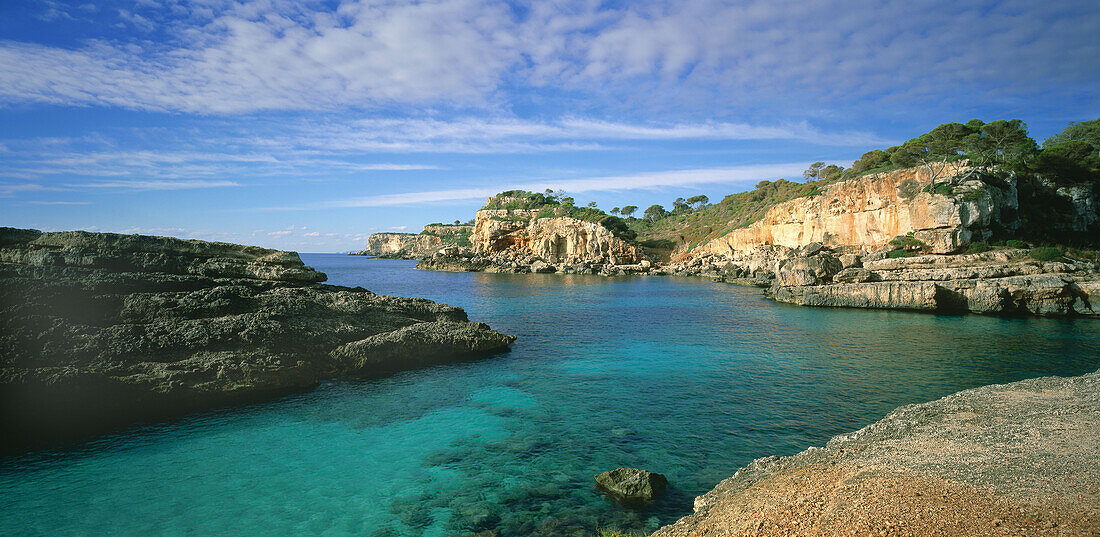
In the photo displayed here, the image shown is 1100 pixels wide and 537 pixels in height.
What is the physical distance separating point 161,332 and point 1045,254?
56370 mm

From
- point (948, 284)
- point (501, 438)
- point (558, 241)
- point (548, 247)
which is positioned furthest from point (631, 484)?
point (558, 241)

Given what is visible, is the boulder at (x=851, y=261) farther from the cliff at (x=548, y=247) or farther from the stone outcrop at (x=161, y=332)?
the stone outcrop at (x=161, y=332)

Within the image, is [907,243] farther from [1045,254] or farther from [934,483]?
[934,483]

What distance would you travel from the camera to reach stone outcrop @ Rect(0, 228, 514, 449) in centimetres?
1161

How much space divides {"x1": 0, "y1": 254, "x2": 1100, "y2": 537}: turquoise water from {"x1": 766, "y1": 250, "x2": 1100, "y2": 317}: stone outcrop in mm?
7078

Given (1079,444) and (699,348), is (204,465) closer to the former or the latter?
(1079,444)

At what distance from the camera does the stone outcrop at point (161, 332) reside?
38.1ft

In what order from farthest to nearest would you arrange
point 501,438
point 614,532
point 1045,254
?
Answer: point 1045,254, point 501,438, point 614,532

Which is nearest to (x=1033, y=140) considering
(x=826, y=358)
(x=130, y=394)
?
(x=826, y=358)

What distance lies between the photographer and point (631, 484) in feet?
27.9

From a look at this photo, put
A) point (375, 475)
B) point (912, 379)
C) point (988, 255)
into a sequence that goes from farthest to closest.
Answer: point (988, 255) → point (912, 379) → point (375, 475)

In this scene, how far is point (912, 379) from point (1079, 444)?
9.52 meters

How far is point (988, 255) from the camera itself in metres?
39.2

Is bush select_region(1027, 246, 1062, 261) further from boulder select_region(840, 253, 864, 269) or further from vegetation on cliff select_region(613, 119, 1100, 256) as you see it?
boulder select_region(840, 253, 864, 269)
